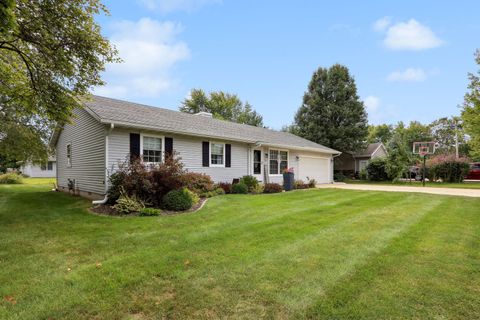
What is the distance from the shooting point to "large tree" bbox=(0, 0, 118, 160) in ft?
20.8

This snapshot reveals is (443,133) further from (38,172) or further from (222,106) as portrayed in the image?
(38,172)

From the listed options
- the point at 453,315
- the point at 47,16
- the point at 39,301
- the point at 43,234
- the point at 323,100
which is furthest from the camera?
the point at 323,100

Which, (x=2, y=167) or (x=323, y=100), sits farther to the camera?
(x=2, y=167)

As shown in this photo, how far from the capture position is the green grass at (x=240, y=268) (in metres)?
2.66

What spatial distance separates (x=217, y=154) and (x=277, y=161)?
4.79 meters

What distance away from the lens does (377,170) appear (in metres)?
23.6

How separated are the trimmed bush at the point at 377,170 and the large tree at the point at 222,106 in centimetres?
2041

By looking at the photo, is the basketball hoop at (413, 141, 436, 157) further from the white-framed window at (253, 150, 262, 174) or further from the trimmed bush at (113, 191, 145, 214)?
the trimmed bush at (113, 191, 145, 214)

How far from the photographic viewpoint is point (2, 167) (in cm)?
3334

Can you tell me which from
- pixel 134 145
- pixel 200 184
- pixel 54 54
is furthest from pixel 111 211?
pixel 54 54

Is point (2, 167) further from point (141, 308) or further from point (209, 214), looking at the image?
point (141, 308)

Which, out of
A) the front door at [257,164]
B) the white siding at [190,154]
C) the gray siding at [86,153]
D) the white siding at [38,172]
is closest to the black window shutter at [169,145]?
the white siding at [190,154]

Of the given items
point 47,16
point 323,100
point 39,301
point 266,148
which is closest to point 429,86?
point 323,100

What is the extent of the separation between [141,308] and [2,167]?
1640 inches
